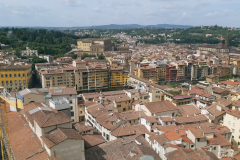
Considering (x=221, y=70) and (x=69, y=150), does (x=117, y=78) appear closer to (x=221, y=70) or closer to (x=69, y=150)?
(x=221, y=70)

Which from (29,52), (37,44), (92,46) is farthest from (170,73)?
(37,44)

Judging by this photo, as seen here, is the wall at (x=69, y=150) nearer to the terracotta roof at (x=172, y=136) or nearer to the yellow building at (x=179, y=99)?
the terracotta roof at (x=172, y=136)

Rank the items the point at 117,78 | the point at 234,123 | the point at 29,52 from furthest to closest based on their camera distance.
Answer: the point at 29,52 → the point at 117,78 → the point at 234,123

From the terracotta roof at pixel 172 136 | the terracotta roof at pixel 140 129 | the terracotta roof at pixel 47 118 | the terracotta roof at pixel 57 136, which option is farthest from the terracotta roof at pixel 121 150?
the terracotta roof at pixel 47 118

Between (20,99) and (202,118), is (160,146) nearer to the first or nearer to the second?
(202,118)

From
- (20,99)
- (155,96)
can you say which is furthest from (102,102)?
(20,99)

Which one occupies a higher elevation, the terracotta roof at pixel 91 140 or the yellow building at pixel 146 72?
the yellow building at pixel 146 72
